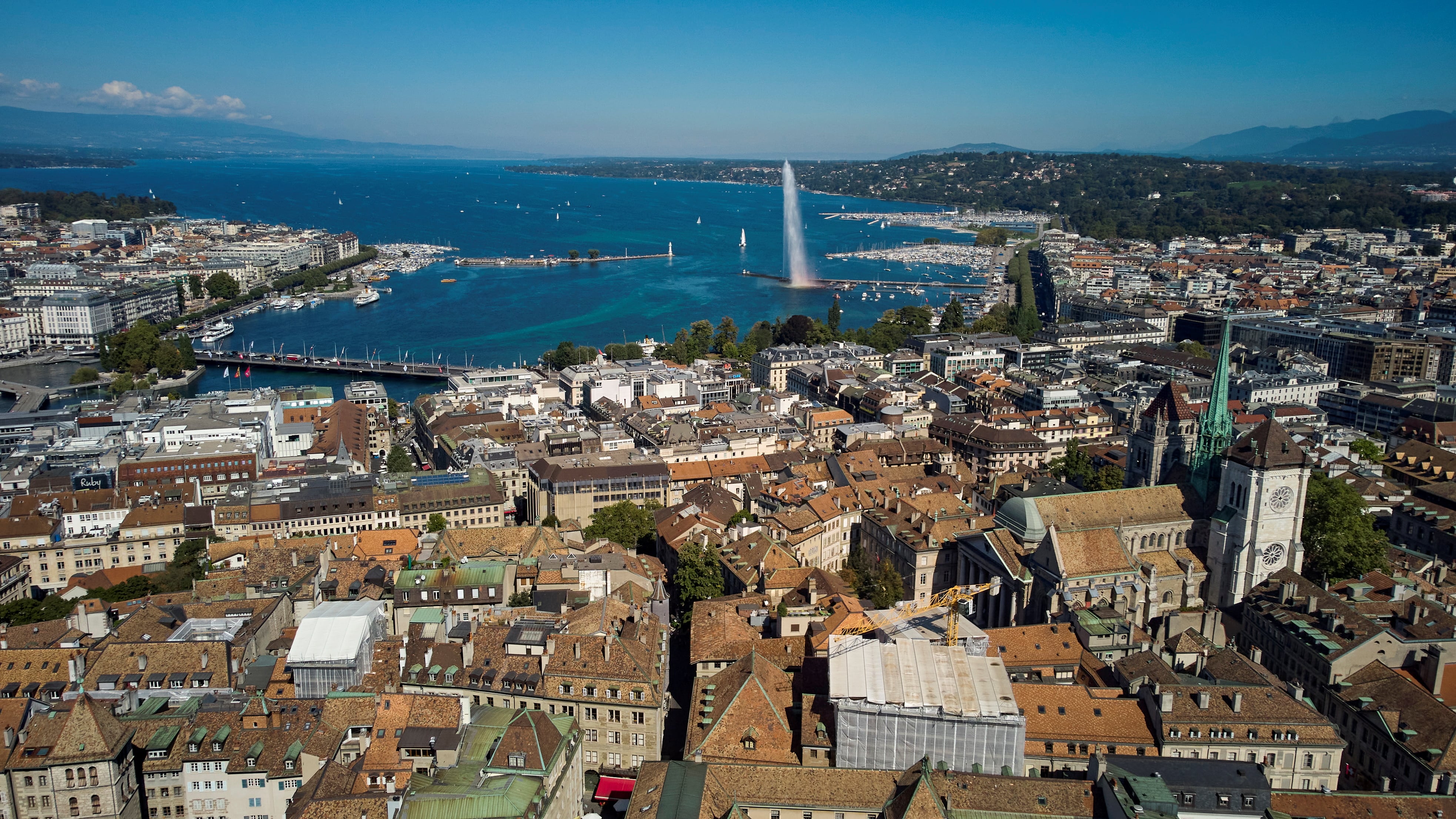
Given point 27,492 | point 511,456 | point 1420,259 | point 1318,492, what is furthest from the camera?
point 1420,259

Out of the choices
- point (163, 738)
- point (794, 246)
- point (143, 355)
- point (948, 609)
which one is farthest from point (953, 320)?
point (163, 738)

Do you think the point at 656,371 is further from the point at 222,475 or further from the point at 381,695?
the point at 381,695

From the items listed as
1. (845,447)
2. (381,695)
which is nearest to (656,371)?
(845,447)

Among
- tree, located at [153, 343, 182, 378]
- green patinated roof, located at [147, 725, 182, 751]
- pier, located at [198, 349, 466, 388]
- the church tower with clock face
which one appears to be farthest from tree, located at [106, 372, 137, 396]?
the church tower with clock face

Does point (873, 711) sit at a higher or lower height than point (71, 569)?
higher

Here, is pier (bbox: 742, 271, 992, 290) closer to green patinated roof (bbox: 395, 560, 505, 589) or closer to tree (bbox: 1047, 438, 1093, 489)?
tree (bbox: 1047, 438, 1093, 489)

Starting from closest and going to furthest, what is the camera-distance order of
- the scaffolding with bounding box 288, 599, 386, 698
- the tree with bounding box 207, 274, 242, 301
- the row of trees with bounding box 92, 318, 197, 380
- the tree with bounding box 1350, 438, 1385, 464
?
the scaffolding with bounding box 288, 599, 386, 698
the tree with bounding box 1350, 438, 1385, 464
the row of trees with bounding box 92, 318, 197, 380
the tree with bounding box 207, 274, 242, 301
